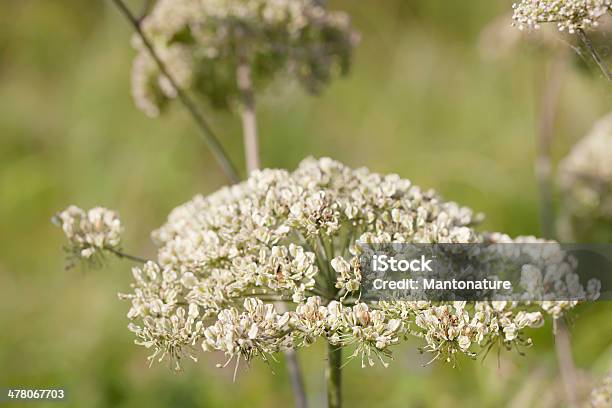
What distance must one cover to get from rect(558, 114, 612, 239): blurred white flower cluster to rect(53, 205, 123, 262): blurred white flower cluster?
2.73m

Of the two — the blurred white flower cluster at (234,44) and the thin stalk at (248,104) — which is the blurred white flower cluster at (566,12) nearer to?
the blurred white flower cluster at (234,44)

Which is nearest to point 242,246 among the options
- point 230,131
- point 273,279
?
point 273,279

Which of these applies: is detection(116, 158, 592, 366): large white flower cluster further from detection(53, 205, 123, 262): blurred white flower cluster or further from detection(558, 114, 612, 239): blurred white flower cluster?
detection(558, 114, 612, 239): blurred white flower cluster

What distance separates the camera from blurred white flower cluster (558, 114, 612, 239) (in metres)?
3.85

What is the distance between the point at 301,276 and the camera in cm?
184

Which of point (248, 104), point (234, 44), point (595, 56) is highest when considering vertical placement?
point (234, 44)

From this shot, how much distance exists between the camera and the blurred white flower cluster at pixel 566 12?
1738 mm

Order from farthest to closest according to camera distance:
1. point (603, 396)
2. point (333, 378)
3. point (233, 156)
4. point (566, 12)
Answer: point (233, 156) → point (333, 378) → point (603, 396) → point (566, 12)

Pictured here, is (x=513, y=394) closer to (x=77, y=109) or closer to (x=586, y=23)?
(x=586, y=23)

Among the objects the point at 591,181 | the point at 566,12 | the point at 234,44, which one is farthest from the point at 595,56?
the point at 591,181

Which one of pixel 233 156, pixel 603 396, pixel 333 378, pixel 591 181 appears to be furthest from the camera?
pixel 233 156

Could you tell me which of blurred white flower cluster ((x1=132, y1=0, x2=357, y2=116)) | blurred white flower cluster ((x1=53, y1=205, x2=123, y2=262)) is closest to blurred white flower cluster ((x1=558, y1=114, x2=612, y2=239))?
blurred white flower cluster ((x1=132, y1=0, x2=357, y2=116))

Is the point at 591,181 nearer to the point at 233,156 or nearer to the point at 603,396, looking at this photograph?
the point at 603,396

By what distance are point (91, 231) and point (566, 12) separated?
1.50 meters
